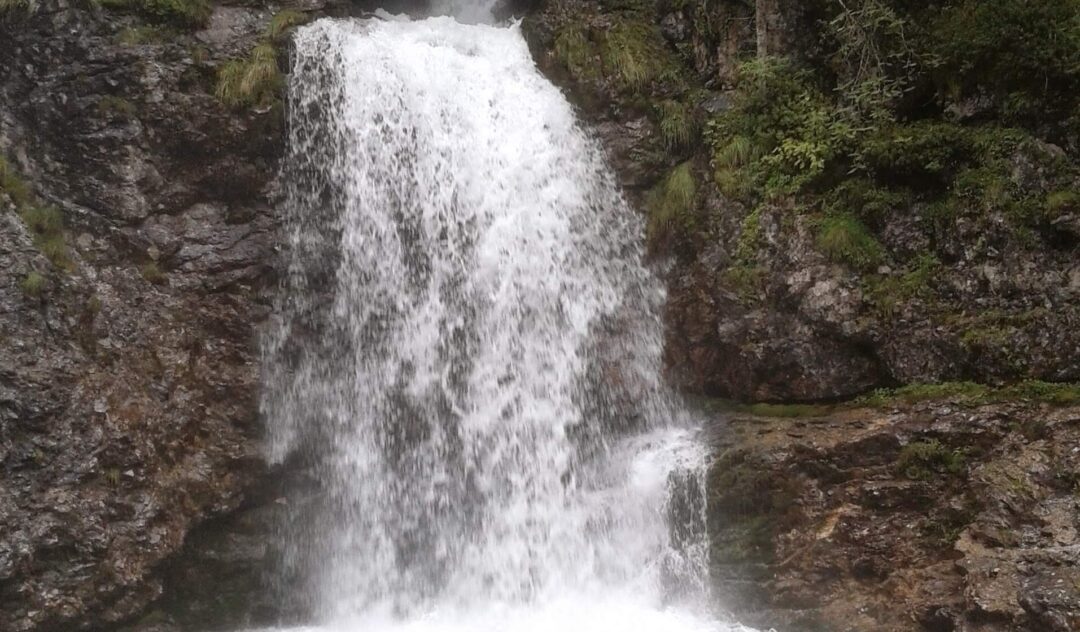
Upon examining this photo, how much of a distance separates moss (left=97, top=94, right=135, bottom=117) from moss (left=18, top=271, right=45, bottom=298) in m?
2.33

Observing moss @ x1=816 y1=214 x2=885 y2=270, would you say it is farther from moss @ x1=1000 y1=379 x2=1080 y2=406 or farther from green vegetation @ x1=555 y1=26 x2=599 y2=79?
green vegetation @ x1=555 y1=26 x2=599 y2=79

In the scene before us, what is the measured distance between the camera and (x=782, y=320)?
909 cm

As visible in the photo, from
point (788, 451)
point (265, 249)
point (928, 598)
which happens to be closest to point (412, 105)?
point (265, 249)

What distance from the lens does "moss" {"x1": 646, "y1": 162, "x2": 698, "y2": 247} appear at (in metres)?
10.2

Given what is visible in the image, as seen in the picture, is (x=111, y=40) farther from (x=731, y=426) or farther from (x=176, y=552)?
(x=731, y=426)

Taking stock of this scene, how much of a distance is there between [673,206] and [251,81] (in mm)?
5526

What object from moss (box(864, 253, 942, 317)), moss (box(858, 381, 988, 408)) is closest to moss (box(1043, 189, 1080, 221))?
moss (box(864, 253, 942, 317))

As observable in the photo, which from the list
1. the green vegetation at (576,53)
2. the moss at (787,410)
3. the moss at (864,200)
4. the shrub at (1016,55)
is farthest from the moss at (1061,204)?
the green vegetation at (576,53)

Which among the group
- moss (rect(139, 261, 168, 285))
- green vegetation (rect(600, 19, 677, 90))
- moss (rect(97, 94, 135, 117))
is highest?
green vegetation (rect(600, 19, 677, 90))

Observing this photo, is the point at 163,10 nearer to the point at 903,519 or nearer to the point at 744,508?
the point at 744,508

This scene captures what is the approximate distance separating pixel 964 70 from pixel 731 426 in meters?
4.53

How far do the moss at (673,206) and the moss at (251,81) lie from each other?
505 centimetres

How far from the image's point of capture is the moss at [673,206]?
10195mm

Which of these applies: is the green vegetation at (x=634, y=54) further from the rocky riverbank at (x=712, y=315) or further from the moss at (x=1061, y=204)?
the moss at (x=1061, y=204)
